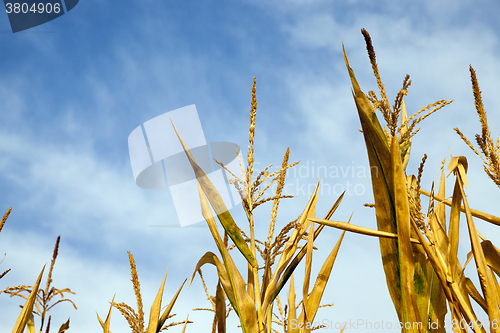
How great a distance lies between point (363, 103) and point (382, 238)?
55 cm

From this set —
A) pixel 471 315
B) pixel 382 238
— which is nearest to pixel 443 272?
pixel 471 315

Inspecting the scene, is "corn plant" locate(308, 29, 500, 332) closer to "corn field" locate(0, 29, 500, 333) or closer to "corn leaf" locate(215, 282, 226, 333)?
"corn field" locate(0, 29, 500, 333)

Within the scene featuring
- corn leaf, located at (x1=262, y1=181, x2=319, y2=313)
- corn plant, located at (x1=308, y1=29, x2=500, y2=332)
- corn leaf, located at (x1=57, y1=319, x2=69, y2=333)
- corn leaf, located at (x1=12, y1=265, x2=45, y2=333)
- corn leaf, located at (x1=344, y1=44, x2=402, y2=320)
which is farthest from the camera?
corn leaf, located at (x1=57, y1=319, x2=69, y2=333)

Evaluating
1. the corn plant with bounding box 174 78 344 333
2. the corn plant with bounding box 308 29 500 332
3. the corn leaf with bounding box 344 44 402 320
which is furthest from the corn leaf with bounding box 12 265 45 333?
the corn leaf with bounding box 344 44 402 320

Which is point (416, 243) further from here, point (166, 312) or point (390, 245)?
point (166, 312)

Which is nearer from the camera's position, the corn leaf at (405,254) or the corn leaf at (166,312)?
the corn leaf at (405,254)

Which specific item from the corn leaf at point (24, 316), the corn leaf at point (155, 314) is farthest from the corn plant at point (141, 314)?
the corn leaf at point (24, 316)

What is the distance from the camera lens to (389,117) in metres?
1.27

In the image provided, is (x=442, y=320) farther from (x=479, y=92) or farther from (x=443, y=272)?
(x=479, y=92)

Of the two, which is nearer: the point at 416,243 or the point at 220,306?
the point at 416,243

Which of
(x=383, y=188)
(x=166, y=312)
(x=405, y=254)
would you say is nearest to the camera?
(x=405, y=254)

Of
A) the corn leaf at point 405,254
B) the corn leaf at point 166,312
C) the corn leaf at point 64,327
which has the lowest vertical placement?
the corn leaf at point 64,327

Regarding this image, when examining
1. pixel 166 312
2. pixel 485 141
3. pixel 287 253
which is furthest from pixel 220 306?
pixel 485 141

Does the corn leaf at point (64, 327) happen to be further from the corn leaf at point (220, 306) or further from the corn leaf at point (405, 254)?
the corn leaf at point (405, 254)
